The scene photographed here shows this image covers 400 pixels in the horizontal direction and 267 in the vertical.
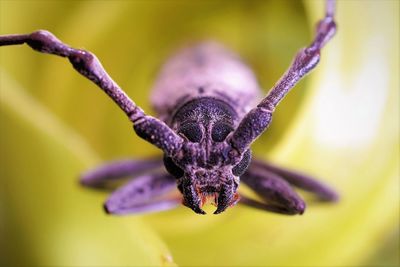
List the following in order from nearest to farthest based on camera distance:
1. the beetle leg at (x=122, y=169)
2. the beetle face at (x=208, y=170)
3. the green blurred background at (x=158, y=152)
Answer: the beetle face at (x=208, y=170), the green blurred background at (x=158, y=152), the beetle leg at (x=122, y=169)

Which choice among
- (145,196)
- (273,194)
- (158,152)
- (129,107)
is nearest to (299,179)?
(273,194)

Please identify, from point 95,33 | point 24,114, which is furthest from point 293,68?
point 95,33

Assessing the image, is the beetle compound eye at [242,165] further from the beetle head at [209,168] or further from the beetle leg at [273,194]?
the beetle leg at [273,194]

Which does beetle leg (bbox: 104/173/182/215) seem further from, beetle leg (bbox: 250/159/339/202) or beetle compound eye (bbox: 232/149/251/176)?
beetle compound eye (bbox: 232/149/251/176)

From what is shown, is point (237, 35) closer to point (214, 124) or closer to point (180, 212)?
point (180, 212)

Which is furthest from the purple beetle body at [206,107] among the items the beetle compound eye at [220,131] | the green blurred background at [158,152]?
the green blurred background at [158,152]

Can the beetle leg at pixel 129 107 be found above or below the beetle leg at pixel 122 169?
below

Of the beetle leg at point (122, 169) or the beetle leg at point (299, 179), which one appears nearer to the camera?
the beetle leg at point (299, 179)
